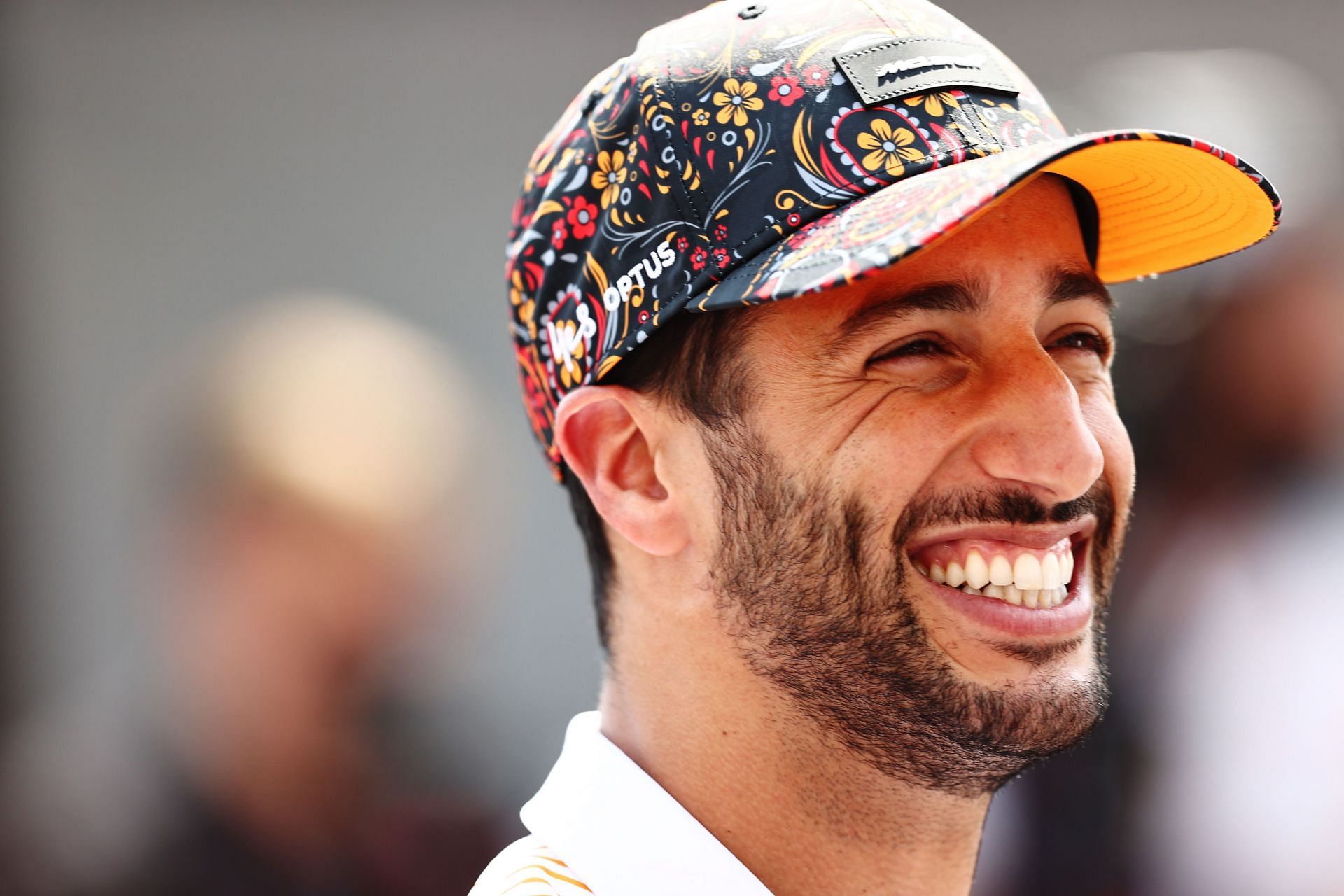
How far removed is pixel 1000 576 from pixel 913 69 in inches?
27.4

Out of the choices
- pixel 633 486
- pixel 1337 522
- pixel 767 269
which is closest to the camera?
pixel 767 269

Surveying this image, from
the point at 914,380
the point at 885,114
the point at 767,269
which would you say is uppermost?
the point at 885,114

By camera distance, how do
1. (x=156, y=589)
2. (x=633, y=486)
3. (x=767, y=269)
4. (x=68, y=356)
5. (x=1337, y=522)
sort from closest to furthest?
(x=767, y=269) → (x=633, y=486) → (x=1337, y=522) → (x=156, y=589) → (x=68, y=356)

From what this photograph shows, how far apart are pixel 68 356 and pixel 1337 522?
3.61 meters

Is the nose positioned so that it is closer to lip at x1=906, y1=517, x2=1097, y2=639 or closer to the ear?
lip at x1=906, y1=517, x2=1097, y2=639

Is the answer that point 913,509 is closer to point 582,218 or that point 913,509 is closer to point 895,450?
point 895,450

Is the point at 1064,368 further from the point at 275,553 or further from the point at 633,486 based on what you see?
the point at 275,553

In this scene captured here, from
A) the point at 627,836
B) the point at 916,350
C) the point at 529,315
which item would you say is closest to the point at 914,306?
the point at 916,350

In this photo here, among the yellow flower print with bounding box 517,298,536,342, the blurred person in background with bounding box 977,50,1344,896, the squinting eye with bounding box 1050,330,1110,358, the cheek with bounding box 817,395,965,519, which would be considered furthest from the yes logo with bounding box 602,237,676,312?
the blurred person in background with bounding box 977,50,1344,896

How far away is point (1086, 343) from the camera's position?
216 centimetres

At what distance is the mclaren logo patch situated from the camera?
6.31ft

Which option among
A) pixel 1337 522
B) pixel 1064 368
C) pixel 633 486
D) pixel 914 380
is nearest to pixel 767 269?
pixel 914 380

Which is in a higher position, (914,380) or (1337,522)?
(914,380)

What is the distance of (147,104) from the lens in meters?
4.53
